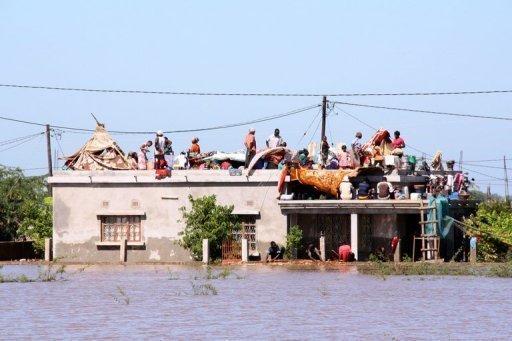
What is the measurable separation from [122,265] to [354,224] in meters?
8.35

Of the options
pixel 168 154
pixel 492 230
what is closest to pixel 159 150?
pixel 168 154

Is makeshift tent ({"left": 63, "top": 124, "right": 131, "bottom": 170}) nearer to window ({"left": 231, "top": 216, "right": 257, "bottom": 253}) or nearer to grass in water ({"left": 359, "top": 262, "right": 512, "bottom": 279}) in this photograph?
window ({"left": 231, "top": 216, "right": 257, "bottom": 253})

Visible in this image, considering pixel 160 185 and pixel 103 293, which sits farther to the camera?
pixel 160 185

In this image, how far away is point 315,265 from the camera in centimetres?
4162

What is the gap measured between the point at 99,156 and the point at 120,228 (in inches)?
115

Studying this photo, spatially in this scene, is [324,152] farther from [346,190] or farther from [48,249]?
[48,249]

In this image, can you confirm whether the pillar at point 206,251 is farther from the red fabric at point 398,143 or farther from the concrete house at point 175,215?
the red fabric at point 398,143

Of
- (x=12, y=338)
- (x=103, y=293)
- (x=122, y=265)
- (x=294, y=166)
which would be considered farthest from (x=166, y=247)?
(x=12, y=338)

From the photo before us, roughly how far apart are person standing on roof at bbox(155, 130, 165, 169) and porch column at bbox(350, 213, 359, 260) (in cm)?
733

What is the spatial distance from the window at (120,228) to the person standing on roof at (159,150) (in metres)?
2.08

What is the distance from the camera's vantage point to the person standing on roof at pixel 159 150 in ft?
146

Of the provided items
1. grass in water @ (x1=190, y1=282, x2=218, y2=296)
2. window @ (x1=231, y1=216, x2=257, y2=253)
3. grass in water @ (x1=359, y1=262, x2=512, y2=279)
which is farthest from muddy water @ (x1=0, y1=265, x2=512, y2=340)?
window @ (x1=231, y1=216, x2=257, y2=253)

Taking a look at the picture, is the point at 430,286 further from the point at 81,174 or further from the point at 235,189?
the point at 81,174

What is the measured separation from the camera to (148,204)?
1772 inches
